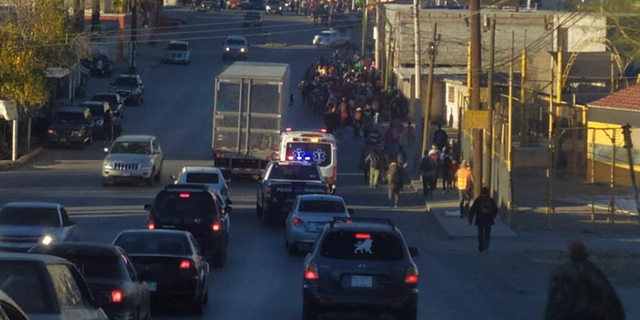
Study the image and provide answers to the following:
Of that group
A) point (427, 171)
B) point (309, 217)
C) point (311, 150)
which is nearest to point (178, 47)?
point (311, 150)

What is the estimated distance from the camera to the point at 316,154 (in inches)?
1405

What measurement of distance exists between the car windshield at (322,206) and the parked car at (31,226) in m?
5.37

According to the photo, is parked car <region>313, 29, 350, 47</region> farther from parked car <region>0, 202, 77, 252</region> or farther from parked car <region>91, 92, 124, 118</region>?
parked car <region>0, 202, 77, 252</region>

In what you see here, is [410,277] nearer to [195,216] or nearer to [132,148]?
[195,216]

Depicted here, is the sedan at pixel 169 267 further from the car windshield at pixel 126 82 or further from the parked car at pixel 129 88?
the car windshield at pixel 126 82

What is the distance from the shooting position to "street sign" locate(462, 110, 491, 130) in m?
29.7

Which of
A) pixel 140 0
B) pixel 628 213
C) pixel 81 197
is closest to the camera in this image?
pixel 628 213

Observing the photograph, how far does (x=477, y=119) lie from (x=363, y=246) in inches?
600

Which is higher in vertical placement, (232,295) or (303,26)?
(303,26)

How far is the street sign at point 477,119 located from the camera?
2969 cm

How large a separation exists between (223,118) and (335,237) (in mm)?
22932

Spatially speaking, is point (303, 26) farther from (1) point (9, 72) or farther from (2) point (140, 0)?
(1) point (9, 72)

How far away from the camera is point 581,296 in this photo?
10.5m

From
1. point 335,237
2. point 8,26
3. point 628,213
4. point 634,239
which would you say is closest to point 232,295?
point 335,237
